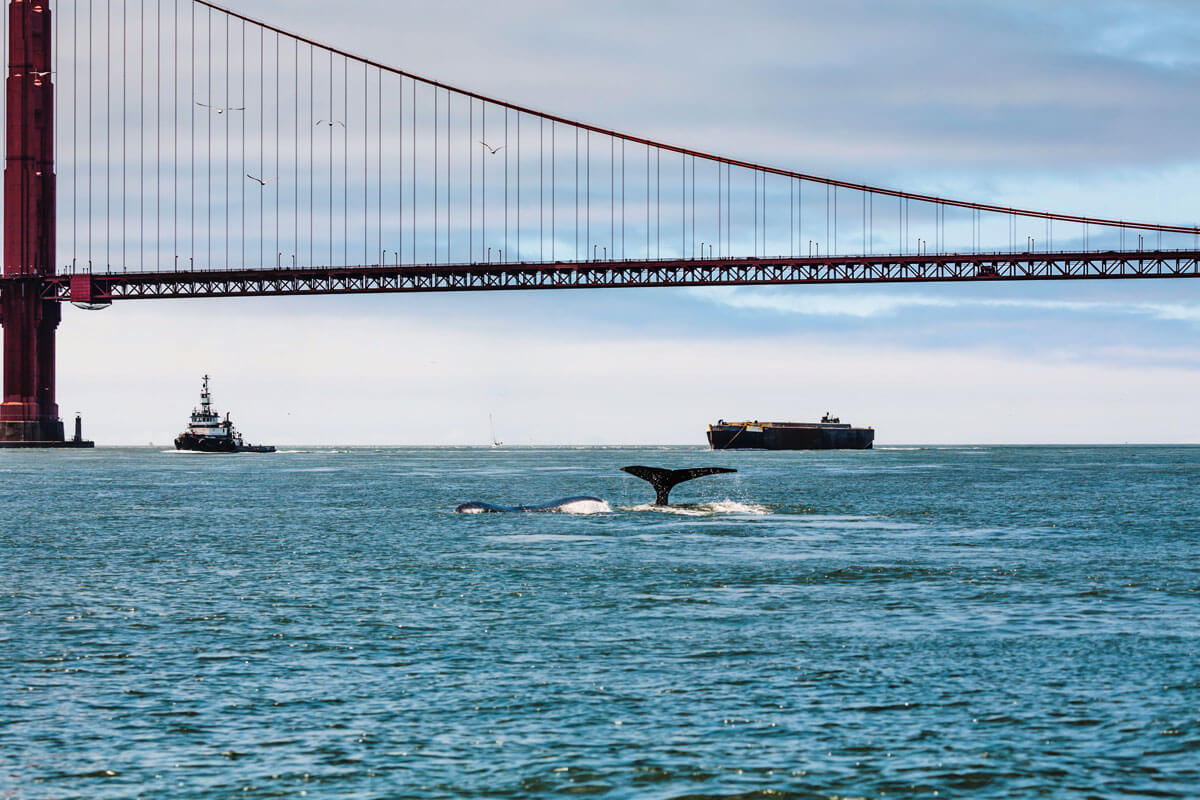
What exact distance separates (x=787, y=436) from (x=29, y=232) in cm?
10040

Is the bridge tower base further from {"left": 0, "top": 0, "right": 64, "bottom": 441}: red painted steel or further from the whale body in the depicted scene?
the whale body

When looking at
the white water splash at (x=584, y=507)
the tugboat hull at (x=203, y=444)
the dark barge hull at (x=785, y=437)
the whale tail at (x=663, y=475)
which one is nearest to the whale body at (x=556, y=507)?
the white water splash at (x=584, y=507)

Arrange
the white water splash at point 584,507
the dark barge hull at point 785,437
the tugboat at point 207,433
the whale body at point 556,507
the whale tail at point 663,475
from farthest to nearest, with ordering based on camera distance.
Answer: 1. the dark barge hull at point 785,437
2. the tugboat at point 207,433
3. the white water splash at point 584,507
4. the whale body at point 556,507
5. the whale tail at point 663,475

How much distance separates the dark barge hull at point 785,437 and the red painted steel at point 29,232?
8579 cm

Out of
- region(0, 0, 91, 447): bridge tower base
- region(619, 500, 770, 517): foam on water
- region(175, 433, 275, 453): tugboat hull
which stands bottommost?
region(619, 500, 770, 517): foam on water

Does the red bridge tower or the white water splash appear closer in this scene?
the white water splash

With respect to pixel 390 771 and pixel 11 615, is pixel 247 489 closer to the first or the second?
pixel 11 615

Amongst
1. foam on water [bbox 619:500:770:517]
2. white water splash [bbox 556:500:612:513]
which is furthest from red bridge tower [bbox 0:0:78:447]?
white water splash [bbox 556:500:612:513]

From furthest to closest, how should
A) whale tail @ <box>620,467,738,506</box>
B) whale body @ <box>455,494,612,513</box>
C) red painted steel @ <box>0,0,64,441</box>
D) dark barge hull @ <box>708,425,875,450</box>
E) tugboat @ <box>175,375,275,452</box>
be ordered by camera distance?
dark barge hull @ <box>708,425,875,450</box>
tugboat @ <box>175,375,275,452</box>
red painted steel @ <box>0,0,64,441</box>
whale body @ <box>455,494,612,513</box>
whale tail @ <box>620,467,738,506</box>

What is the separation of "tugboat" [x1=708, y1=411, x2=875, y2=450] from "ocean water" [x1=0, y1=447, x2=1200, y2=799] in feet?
471

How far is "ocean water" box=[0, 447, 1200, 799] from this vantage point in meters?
11.4

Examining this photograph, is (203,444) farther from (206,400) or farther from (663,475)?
(663,475)

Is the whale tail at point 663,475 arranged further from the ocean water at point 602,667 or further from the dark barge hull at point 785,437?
the dark barge hull at point 785,437

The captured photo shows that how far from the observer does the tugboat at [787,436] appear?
18012 cm
